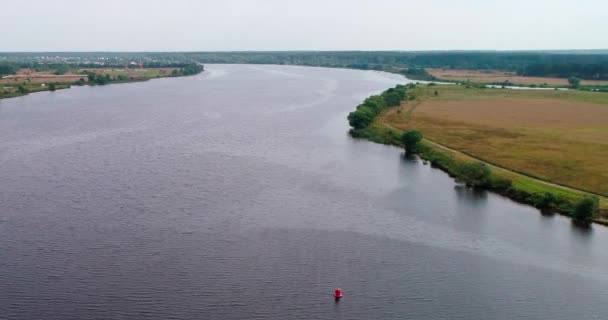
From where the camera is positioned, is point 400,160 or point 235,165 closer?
point 235,165

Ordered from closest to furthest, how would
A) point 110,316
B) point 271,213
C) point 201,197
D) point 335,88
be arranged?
1. point 110,316
2. point 271,213
3. point 201,197
4. point 335,88

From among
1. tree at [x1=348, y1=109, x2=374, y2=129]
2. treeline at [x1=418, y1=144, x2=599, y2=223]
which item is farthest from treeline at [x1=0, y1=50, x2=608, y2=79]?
treeline at [x1=418, y1=144, x2=599, y2=223]

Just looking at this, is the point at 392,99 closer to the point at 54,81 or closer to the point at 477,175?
the point at 477,175

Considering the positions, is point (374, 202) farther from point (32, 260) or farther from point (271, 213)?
point (32, 260)

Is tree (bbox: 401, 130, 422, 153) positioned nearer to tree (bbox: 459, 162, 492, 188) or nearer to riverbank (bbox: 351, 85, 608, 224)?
riverbank (bbox: 351, 85, 608, 224)

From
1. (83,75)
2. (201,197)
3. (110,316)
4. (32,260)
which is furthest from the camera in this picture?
(83,75)

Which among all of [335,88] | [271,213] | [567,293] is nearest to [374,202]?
[271,213]

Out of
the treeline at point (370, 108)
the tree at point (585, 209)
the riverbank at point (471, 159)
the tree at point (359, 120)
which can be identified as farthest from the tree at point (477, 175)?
the tree at point (359, 120)

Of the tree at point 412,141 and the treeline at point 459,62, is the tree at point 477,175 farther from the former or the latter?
the treeline at point 459,62

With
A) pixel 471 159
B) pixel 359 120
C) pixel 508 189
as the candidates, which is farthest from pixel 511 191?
pixel 359 120
